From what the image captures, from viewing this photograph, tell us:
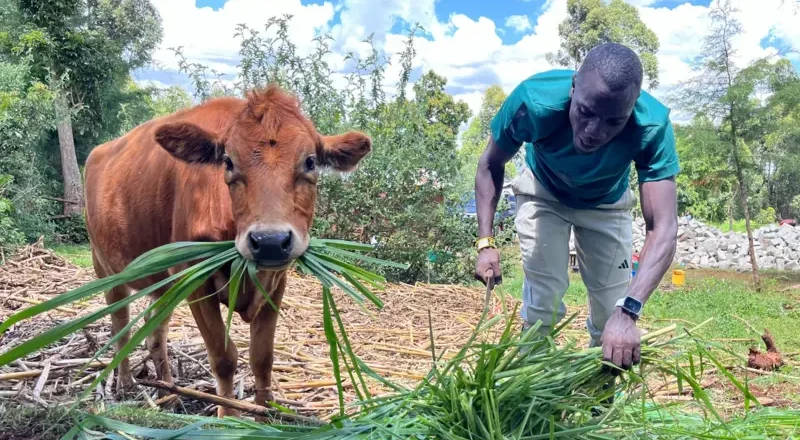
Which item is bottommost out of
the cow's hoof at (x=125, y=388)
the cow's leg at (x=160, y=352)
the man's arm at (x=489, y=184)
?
the cow's hoof at (x=125, y=388)

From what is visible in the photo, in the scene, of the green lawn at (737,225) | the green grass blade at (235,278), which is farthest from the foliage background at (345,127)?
the green lawn at (737,225)

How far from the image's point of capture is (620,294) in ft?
13.4

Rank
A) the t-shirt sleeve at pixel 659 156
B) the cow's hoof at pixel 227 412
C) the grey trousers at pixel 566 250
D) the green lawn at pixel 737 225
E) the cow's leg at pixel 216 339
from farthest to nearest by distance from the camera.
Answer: the green lawn at pixel 737 225 → the grey trousers at pixel 566 250 → the cow's leg at pixel 216 339 → the cow's hoof at pixel 227 412 → the t-shirt sleeve at pixel 659 156

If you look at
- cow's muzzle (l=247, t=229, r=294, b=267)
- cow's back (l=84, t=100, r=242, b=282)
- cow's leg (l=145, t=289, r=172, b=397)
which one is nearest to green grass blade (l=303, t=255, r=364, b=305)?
cow's muzzle (l=247, t=229, r=294, b=267)

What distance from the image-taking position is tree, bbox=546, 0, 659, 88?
85.0 ft

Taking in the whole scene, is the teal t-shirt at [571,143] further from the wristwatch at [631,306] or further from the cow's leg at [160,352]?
the cow's leg at [160,352]

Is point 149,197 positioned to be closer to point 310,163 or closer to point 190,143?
point 190,143

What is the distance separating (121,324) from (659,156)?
4294mm

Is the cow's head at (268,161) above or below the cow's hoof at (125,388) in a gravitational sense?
above

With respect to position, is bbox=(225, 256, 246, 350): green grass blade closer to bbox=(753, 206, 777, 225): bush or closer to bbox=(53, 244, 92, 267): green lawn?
bbox=(53, 244, 92, 267): green lawn

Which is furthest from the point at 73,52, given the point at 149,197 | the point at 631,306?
the point at 631,306

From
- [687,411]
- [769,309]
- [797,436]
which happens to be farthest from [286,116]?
[769,309]

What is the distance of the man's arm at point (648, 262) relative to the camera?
8.23 feet

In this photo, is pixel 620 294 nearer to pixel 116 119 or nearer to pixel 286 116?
pixel 286 116
